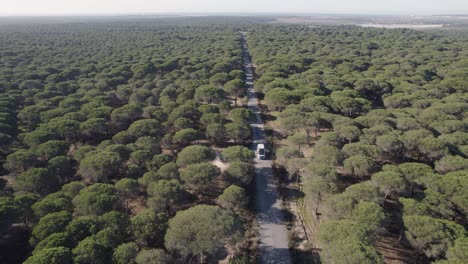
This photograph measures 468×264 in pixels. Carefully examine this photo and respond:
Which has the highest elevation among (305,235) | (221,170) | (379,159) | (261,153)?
(379,159)

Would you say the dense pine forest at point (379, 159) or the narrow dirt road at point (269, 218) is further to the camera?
the narrow dirt road at point (269, 218)

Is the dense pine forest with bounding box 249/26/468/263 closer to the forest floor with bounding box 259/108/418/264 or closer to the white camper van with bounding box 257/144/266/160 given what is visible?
the forest floor with bounding box 259/108/418/264

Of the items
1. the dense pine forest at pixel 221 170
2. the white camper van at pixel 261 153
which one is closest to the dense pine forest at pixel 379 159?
the dense pine forest at pixel 221 170

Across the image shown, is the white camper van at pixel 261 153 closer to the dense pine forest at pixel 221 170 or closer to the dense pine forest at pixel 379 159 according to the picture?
the dense pine forest at pixel 221 170

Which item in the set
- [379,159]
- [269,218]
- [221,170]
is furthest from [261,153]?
[379,159]

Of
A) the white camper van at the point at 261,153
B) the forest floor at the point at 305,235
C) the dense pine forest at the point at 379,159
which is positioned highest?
the dense pine forest at the point at 379,159

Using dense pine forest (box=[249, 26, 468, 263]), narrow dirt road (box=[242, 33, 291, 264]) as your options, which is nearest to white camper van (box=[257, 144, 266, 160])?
narrow dirt road (box=[242, 33, 291, 264])

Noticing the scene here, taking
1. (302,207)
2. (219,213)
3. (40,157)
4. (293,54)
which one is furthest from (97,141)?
(293,54)

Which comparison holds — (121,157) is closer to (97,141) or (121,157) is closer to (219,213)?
(97,141)

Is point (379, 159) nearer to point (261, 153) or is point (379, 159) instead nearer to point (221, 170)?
point (261, 153)
